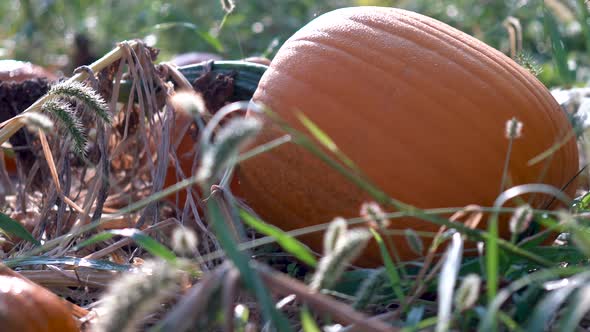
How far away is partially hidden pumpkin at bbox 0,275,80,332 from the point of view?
3.37 ft

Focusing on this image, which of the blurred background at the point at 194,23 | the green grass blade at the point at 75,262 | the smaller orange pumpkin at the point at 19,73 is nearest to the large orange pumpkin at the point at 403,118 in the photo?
the green grass blade at the point at 75,262

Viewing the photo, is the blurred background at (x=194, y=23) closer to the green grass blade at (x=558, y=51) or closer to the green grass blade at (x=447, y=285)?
the green grass blade at (x=558, y=51)

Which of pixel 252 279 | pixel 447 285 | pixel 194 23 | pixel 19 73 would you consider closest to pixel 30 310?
pixel 252 279

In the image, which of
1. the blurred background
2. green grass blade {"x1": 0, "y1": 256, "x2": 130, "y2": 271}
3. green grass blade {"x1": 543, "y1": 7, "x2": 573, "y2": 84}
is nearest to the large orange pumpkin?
green grass blade {"x1": 543, "y1": 7, "x2": 573, "y2": 84}

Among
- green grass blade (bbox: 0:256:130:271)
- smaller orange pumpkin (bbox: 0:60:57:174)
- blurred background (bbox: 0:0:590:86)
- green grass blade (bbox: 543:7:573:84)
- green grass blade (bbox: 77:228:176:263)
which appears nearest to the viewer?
green grass blade (bbox: 77:228:176:263)

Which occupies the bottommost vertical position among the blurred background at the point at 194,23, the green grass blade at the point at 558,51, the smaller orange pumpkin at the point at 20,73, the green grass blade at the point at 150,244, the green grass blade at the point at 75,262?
the blurred background at the point at 194,23

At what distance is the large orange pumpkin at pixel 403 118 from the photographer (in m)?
1.32

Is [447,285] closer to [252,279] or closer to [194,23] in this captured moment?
[252,279]

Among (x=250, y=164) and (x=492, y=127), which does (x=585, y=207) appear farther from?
(x=250, y=164)

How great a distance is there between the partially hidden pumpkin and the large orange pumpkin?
19.5 inches

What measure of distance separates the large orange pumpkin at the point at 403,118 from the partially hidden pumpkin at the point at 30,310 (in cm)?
49

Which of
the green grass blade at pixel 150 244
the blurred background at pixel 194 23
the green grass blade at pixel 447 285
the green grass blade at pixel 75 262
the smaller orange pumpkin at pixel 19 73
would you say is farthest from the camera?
the blurred background at pixel 194 23

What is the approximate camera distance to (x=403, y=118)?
132 centimetres

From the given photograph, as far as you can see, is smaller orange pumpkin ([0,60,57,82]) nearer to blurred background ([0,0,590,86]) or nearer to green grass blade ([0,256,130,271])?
green grass blade ([0,256,130,271])
